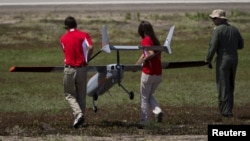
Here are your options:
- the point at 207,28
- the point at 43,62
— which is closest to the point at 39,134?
the point at 43,62

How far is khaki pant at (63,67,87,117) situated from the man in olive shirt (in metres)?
2.27

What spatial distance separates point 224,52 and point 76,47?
8.70 feet

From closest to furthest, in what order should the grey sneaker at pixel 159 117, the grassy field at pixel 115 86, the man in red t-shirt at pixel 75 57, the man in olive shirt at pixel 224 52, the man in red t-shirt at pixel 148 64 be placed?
1. the man in red t-shirt at pixel 75 57
2. the man in red t-shirt at pixel 148 64
3. the grey sneaker at pixel 159 117
4. the grassy field at pixel 115 86
5. the man in olive shirt at pixel 224 52

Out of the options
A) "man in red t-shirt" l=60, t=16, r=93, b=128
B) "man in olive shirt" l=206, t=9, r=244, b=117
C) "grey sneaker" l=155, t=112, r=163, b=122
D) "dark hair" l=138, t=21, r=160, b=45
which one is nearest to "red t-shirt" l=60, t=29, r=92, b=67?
"man in red t-shirt" l=60, t=16, r=93, b=128

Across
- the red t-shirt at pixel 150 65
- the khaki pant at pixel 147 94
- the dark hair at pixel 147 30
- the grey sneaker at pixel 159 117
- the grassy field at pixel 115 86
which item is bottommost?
the grassy field at pixel 115 86

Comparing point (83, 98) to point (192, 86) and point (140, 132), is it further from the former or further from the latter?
point (192, 86)

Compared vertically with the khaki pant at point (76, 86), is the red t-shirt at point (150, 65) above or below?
above

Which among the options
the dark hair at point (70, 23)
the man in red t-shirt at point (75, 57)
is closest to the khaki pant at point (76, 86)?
the man in red t-shirt at point (75, 57)

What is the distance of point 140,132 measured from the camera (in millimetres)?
11961

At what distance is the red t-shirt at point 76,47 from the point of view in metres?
12.8

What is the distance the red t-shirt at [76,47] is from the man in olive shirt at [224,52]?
2253 millimetres

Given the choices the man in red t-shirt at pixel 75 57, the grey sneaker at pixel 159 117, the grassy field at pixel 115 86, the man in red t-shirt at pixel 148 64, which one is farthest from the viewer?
the grassy field at pixel 115 86

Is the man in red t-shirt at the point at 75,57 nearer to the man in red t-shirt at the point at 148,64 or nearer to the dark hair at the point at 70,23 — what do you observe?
the dark hair at the point at 70,23

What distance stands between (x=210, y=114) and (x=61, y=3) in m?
45.5
